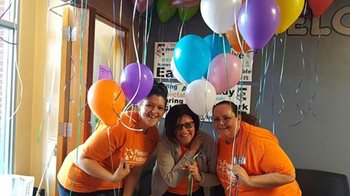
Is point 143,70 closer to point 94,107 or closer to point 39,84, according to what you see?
point 94,107

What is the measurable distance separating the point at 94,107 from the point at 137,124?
0.98 feet

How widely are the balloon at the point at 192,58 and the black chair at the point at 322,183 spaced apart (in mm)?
1566

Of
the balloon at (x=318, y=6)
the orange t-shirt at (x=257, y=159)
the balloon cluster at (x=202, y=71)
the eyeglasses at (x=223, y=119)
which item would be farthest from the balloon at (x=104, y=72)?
the balloon at (x=318, y=6)

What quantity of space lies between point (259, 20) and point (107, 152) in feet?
3.23

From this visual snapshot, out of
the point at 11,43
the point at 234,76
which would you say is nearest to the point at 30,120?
the point at 11,43

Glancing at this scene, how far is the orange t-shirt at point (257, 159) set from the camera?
1.62 metres

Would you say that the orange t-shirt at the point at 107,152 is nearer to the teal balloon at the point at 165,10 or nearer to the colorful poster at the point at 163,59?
the colorful poster at the point at 163,59

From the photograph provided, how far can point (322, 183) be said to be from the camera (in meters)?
2.69

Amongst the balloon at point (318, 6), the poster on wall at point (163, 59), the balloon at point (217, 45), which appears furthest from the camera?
the poster on wall at point (163, 59)

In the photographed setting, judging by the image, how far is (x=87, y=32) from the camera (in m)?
2.34

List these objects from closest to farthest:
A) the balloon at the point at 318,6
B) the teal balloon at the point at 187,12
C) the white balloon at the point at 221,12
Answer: the white balloon at the point at 221,12 < the balloon at the point at 318,6 < the teal balloon at the point at 187,12

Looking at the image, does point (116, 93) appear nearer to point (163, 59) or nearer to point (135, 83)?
point (135, 83)

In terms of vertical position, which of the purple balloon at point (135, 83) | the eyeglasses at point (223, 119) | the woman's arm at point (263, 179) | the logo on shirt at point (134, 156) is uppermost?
the purple balloon at point (135, 83)

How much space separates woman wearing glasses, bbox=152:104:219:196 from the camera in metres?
1.71
